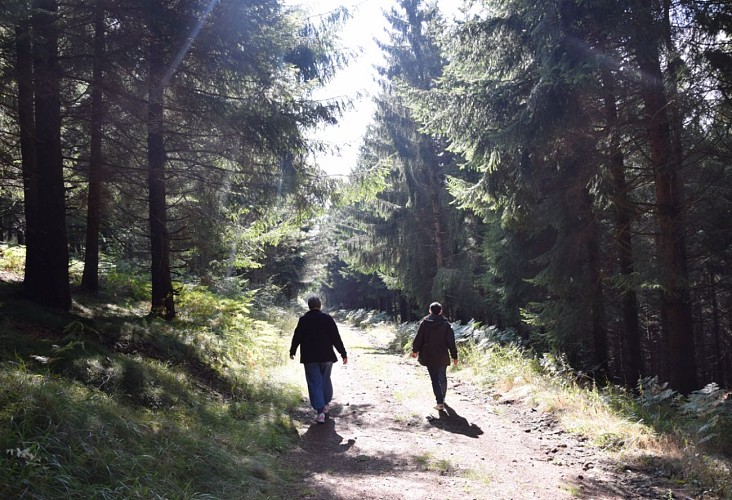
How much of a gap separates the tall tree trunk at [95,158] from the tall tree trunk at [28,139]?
0.94 m

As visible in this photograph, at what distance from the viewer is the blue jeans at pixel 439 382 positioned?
8867 mm

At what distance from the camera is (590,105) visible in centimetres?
970

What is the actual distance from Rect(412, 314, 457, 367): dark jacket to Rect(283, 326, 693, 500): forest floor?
940 mm

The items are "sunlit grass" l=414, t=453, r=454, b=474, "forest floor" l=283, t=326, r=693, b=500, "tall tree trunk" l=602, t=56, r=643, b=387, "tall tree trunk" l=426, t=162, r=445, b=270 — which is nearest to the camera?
"forest floor" l=283, t=326, r=693, b=500

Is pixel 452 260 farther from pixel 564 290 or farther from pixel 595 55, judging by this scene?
pixel 595 55

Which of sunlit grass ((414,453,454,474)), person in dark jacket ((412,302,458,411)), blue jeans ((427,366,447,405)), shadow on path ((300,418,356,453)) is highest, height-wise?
person in dark jacket ((412,302,458,411))

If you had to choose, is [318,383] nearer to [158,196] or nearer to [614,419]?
[614,419]

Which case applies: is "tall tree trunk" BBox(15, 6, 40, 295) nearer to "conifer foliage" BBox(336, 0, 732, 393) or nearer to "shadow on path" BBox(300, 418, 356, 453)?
"shadow on path" BBox(300, 418, 356, 453)

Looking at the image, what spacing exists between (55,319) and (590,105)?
1054 cm

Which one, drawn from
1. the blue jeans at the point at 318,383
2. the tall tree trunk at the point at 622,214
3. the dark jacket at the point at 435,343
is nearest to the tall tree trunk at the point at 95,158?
the blue jeans at the point at 318,383

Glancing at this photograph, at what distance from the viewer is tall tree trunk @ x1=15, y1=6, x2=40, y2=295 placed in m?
7.22

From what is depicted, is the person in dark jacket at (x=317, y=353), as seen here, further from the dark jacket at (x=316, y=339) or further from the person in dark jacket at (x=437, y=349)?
the person in dark jacket at (x=437, y=349)

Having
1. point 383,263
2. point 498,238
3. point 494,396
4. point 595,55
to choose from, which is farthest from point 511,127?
point 383,263

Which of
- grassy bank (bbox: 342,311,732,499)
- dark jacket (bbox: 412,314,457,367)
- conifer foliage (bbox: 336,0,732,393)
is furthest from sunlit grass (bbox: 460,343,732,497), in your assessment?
dark jacket (bbox: 412,314,457,367)
